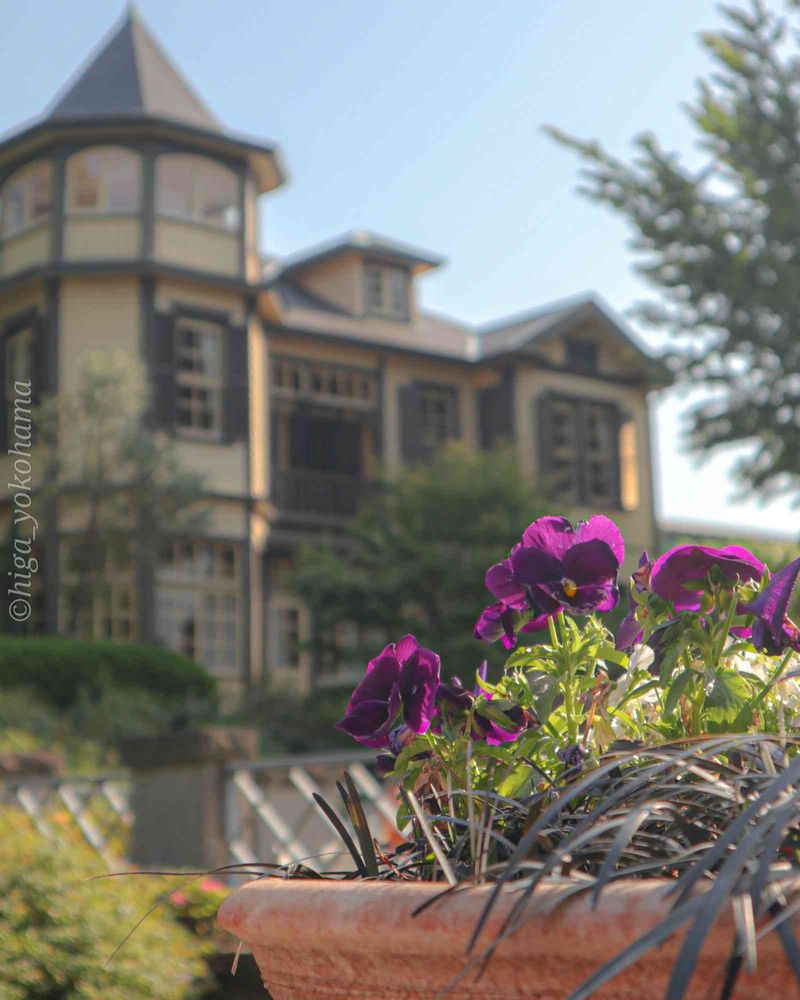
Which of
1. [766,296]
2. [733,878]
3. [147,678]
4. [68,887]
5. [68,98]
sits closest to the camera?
[733,878]

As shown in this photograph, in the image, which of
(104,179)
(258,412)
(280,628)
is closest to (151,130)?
(104,179)

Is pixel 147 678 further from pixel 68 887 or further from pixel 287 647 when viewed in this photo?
pixel 68 887

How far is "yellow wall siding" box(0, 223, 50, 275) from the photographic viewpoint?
18.9 meters

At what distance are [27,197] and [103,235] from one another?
164 centimetres

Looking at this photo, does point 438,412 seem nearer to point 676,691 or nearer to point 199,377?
point 199,377

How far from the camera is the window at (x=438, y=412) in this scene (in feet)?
73.3

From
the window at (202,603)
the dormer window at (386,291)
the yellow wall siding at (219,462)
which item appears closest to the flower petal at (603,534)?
the window at (202,603)

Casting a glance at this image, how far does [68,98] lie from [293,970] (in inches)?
811

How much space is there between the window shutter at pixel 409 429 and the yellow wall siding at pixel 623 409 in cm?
170

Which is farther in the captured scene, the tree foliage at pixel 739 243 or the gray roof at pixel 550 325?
the gray roof at pixel 550 325

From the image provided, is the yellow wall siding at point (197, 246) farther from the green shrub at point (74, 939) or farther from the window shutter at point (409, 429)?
the green shrub at point (74, 939)

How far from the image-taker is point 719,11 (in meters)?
12.3

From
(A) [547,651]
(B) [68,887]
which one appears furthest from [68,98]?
(A) [547,651]

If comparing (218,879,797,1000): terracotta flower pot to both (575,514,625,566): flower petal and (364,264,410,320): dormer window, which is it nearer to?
(575,514,625,566): flower petal
